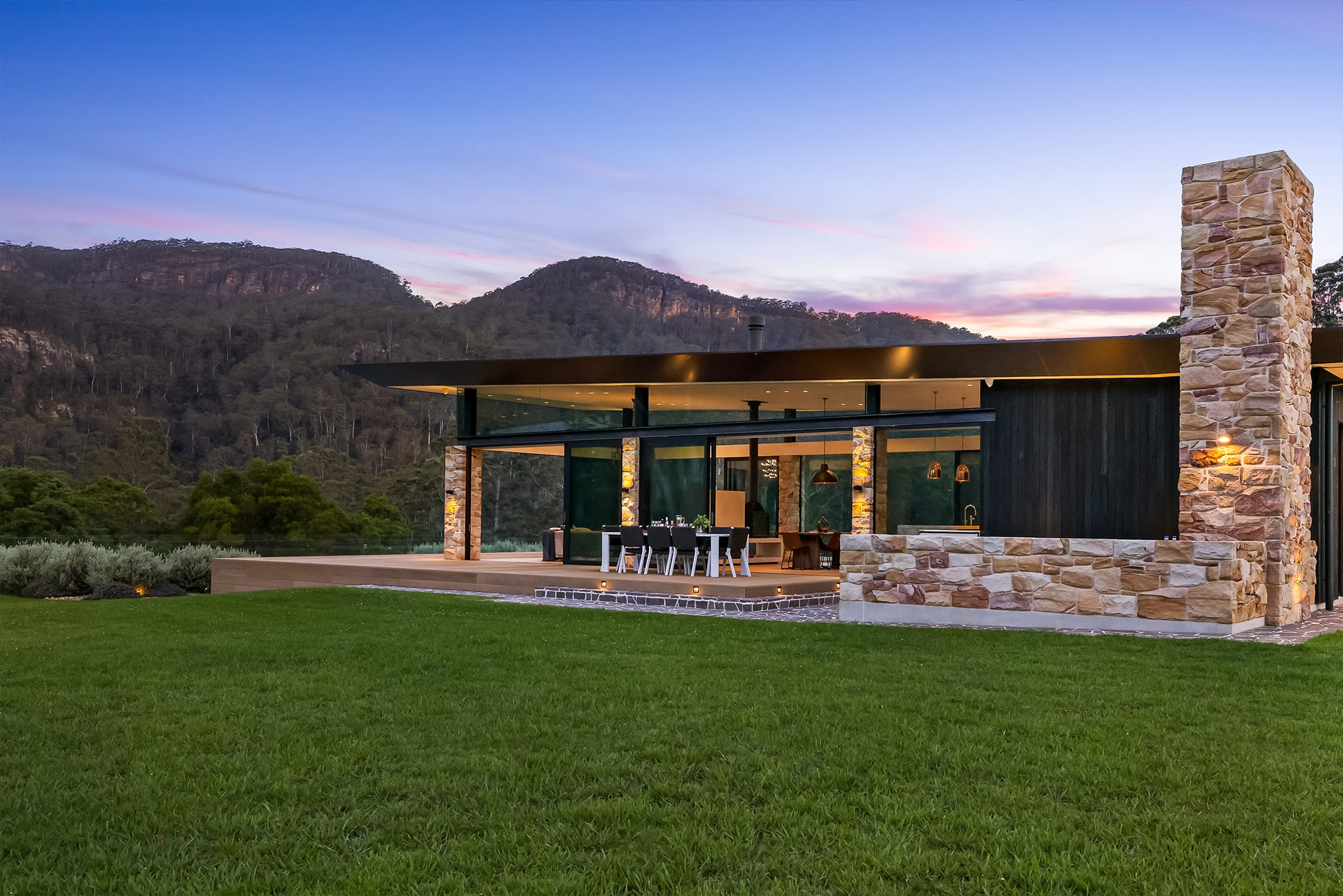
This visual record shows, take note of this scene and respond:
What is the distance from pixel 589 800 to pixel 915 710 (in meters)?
2.42

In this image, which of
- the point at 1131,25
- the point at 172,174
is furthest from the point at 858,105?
the point at 172,174

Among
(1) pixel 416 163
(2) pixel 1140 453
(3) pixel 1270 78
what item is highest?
(1) pixel 416 163

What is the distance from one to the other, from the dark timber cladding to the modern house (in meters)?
0.03

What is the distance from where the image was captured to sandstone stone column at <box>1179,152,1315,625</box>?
415 inches

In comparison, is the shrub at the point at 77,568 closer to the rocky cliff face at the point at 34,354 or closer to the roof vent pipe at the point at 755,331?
the roof vent pipe at the point at 755,331

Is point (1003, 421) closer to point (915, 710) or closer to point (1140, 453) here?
point (1140, 453)

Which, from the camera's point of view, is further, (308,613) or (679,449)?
(679,449)

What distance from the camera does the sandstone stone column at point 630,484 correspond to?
17203 mm

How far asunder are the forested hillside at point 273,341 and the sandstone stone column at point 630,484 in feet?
90.2

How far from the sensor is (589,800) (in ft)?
12.5

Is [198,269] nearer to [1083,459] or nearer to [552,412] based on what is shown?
[552,412]

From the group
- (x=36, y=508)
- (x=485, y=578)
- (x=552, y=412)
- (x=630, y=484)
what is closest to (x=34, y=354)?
(x=36, y=508)

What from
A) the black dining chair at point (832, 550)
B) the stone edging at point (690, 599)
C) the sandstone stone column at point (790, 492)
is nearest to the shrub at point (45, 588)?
the stone edging at point (690, 599)

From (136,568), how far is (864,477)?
12644 millimetres
